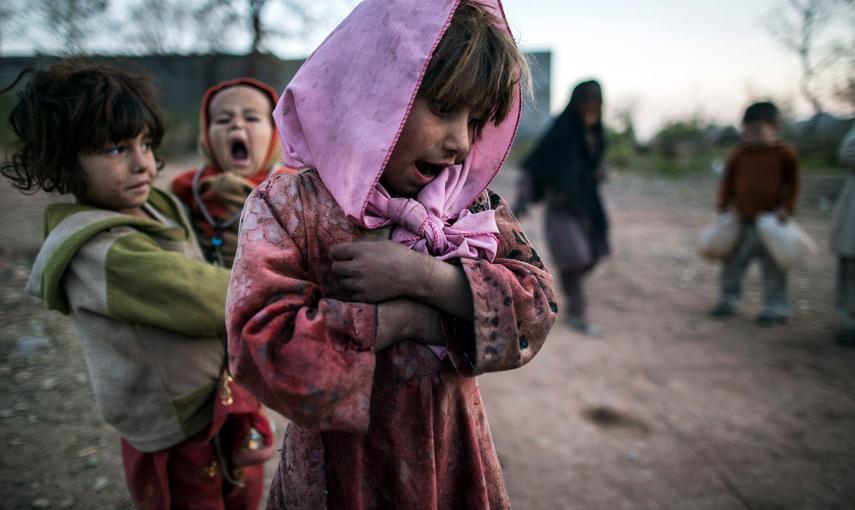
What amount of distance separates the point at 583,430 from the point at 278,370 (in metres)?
2.73

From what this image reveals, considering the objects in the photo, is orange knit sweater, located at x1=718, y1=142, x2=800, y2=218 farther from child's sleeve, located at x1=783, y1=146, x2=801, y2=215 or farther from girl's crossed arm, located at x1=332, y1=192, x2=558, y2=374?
girl's crossed arm, located at x1=332, y1=192, x2=558, y2=374

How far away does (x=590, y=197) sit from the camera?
16.0ft

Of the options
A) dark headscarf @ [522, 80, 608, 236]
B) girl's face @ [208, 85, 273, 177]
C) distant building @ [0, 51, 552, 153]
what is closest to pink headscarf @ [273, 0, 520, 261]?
girl's face @ [208, 85, 273, 177]

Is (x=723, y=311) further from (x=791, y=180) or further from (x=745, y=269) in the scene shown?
(x=791, y=180)

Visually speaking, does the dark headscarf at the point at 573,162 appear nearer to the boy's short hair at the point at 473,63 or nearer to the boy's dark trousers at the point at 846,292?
the boy's dark trousers at the point at 846,292

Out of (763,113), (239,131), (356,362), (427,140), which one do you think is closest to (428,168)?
(427,140)

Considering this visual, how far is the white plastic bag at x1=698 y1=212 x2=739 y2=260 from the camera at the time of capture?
5.18m

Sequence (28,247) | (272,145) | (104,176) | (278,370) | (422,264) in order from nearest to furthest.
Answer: (278,370) → (422,264) → (104,176) → (272,145) → (28,247)

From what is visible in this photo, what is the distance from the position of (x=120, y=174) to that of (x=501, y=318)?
127 cm

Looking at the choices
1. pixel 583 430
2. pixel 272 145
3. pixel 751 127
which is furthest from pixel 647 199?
pixel 272 145

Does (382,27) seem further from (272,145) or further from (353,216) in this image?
(272,145)

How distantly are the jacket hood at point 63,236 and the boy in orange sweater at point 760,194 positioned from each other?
5.41 meters

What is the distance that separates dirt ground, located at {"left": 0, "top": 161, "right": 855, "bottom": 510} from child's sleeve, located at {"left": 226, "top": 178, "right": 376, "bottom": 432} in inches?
76.4

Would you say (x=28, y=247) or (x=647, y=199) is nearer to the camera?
(x=28, y=247)
